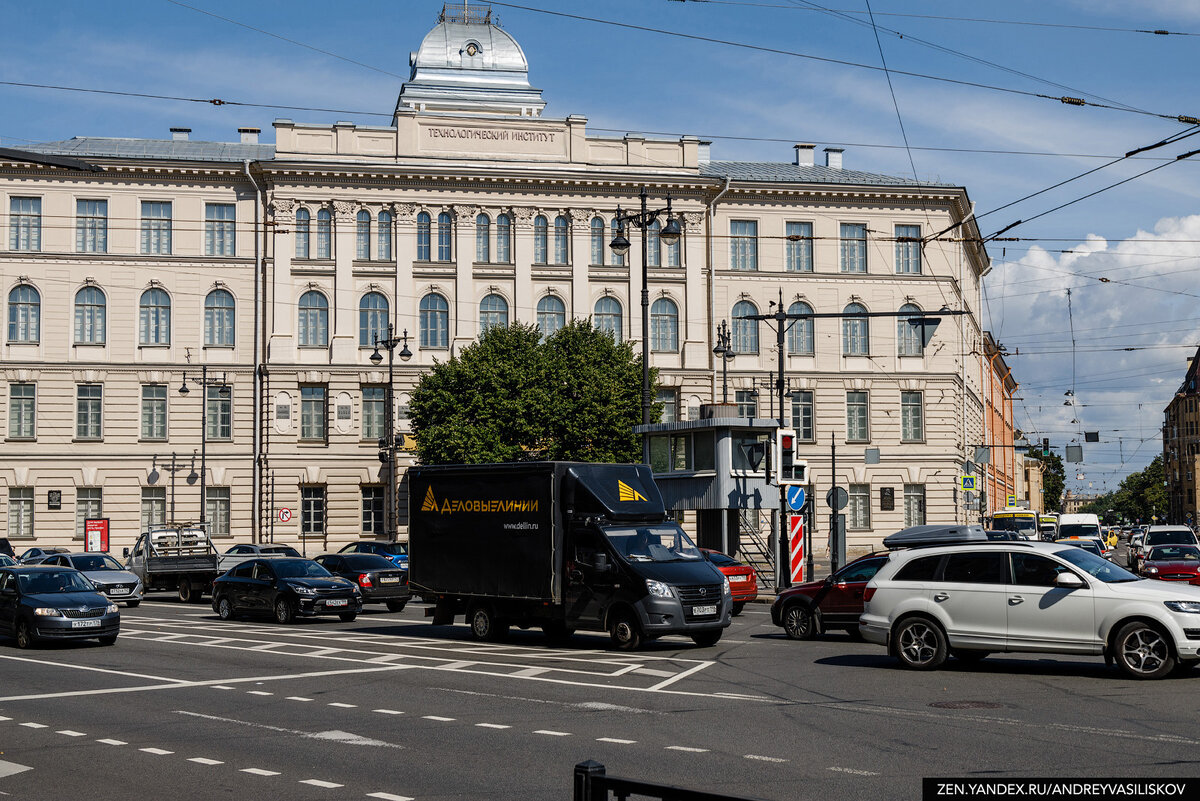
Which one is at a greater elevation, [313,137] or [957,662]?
[313,137]

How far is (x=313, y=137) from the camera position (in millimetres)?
62688

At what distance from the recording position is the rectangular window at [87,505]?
200 ft

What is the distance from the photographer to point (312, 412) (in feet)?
204

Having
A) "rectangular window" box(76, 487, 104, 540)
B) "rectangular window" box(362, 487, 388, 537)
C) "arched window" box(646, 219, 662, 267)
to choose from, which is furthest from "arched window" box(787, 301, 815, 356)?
"rectangular window" box(76, 487, 104, 540)

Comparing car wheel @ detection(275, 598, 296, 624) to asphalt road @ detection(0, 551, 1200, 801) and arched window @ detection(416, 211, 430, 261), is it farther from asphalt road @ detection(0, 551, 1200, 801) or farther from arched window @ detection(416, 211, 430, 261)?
arched window @ detection(416, 211, 430, 261)

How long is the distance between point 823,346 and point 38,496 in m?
38.1

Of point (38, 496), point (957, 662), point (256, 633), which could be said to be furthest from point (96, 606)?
point (38, 496)

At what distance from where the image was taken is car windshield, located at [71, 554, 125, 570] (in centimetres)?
3633

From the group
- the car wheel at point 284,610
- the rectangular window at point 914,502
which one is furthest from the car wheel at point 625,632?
the rectangular window at point 914,502

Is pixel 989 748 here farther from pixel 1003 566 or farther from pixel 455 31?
pixel 455 31

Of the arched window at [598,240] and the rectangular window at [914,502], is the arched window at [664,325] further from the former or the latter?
the rectangular window at [914,502]

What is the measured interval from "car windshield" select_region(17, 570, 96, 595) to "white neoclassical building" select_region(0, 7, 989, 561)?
1468 inches

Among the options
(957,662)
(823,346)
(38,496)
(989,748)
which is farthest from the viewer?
(823,346)

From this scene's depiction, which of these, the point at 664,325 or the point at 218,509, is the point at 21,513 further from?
the point at 664,325
